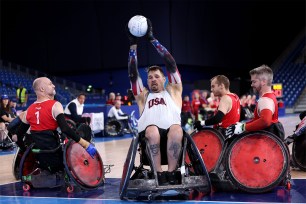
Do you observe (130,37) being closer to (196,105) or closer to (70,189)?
(70,189)

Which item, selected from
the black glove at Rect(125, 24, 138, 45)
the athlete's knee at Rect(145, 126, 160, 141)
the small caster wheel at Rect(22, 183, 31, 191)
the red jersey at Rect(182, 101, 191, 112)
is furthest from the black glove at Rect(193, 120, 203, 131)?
the red jersey at Rect(182, 101, 191, 112)

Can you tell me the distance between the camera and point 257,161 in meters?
5.34

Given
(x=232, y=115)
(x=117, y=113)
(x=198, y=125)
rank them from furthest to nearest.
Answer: (x=117, y=113) < (x=232, y=115) < (x=198, y=125)

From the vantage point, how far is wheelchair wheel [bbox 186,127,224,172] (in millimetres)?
6180

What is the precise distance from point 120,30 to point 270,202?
895 inches

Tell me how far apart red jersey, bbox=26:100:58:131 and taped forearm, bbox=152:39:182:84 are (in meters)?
1.57

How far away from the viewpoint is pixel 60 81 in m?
24.5

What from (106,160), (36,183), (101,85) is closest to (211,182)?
(36,183)

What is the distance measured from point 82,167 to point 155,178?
1285 millimetres

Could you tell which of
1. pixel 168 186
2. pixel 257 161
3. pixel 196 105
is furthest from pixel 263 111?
pixel 196 105

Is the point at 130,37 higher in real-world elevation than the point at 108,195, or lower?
higher

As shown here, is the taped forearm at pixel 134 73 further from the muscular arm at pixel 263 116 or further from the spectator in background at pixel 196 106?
the spectator in background at pixel 196 106

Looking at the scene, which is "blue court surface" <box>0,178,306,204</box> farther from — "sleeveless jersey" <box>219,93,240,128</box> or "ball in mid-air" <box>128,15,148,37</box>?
"ball in mid-air" <box>128,15,148,37</box>

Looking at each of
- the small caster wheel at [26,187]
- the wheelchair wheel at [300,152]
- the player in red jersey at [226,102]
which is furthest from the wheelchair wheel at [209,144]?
the small caster wheel at [26,187]
